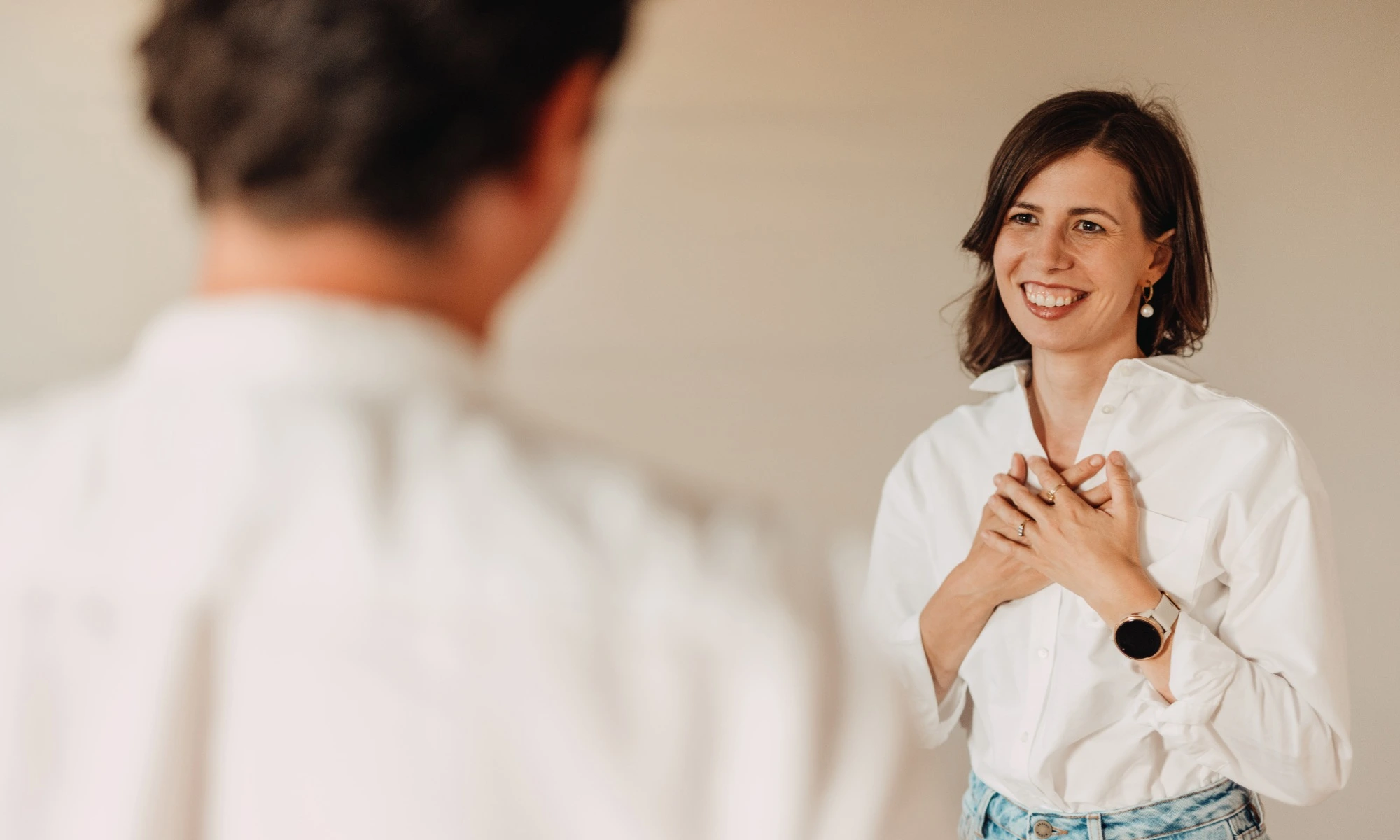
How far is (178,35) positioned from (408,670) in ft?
0.92

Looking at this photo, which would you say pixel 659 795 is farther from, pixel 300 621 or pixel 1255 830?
pixel 1255 830

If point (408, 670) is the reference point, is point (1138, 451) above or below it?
above

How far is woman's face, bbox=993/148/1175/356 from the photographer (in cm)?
155

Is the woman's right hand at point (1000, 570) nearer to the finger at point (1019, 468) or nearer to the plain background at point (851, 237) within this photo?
the finger at point (1019, 468)

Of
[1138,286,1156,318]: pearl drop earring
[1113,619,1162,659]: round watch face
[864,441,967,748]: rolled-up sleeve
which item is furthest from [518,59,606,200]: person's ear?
[1138,286,1156,318]: pearl drop earring

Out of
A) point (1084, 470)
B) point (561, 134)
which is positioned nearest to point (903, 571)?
point (1084, 470)

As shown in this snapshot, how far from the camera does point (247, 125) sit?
46cm

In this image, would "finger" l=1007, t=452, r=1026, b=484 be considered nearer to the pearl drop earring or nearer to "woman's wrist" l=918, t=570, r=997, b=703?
"woman's wrist" l=918, t=570, r=997, b=703

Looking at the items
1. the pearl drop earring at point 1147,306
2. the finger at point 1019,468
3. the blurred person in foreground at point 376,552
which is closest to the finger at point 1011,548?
the finger at point 1019,468

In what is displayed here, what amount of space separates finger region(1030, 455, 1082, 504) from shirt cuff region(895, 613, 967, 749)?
253 mm

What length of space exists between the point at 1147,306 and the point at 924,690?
63cm

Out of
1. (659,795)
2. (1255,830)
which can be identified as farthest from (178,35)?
(1255,830)

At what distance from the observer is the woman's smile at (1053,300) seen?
1.55 m

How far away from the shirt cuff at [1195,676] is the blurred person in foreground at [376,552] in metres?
0.99
